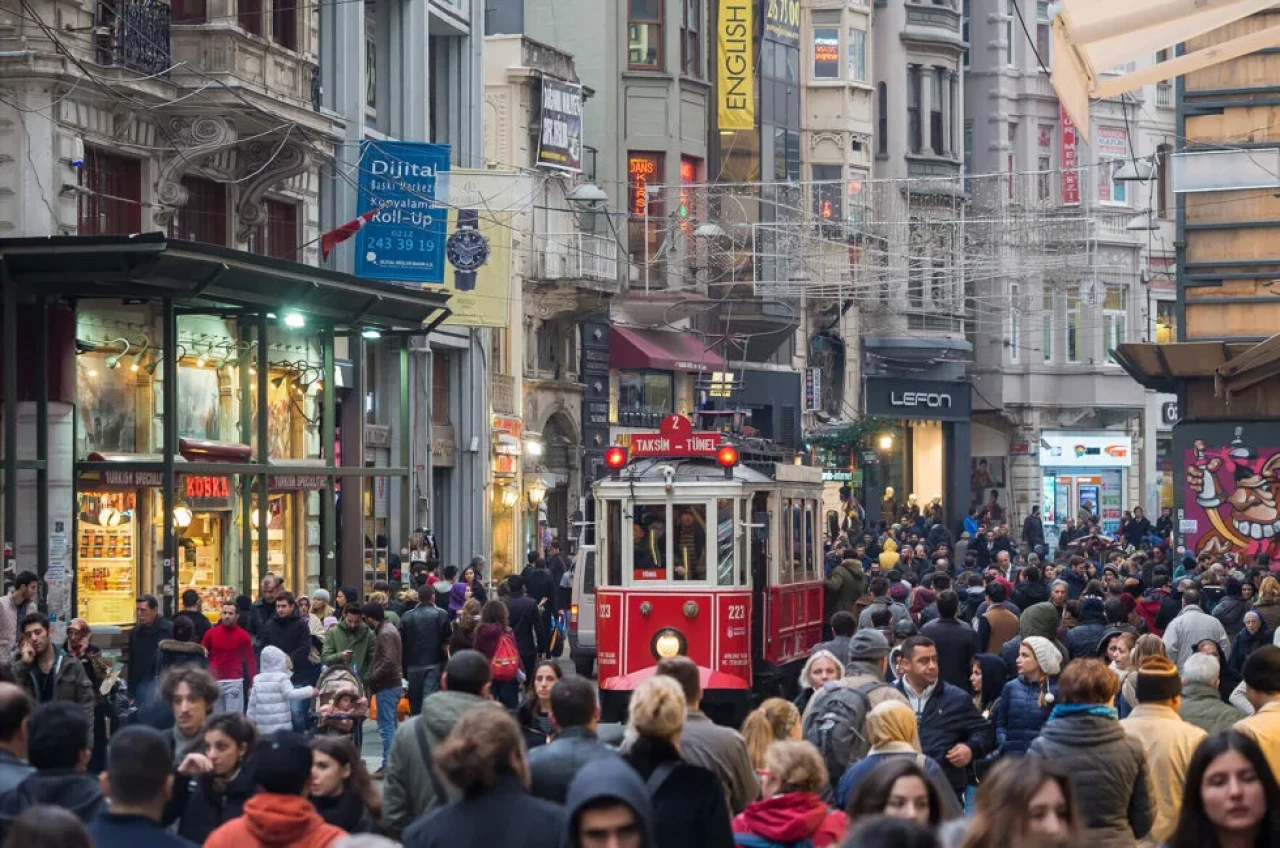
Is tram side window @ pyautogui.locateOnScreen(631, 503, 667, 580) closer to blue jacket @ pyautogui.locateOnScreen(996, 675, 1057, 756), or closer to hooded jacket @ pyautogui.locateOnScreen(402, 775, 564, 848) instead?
blue jacket @ pyautogui.locateOnScreen(996, 675, 1057, 756)

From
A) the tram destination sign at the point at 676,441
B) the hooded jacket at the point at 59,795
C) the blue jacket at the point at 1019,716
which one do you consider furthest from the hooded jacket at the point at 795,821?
the tram destination sign at the point at 676,441

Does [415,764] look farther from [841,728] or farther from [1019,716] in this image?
[1019,716]

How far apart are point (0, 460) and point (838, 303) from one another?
114 feet

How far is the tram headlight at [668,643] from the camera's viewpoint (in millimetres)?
21609

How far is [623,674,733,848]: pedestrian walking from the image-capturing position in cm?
824

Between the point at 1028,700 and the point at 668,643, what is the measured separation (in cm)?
846

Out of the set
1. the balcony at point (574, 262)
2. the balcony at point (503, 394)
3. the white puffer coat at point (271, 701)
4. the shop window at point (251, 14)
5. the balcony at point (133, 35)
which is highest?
the shop window at point (251, 14)

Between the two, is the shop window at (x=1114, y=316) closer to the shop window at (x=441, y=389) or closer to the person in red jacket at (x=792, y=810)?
the shop window at (x=441, y=389)

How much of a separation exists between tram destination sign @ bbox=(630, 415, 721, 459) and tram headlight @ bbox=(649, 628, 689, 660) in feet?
6.04

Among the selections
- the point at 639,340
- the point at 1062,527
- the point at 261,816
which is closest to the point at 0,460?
the point at 261,816

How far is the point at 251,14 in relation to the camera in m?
30.6

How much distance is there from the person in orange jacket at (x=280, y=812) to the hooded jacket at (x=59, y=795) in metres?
0.51

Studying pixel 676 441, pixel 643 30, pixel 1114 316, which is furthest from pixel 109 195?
pixel 1114 316

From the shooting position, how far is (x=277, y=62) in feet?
99.9
